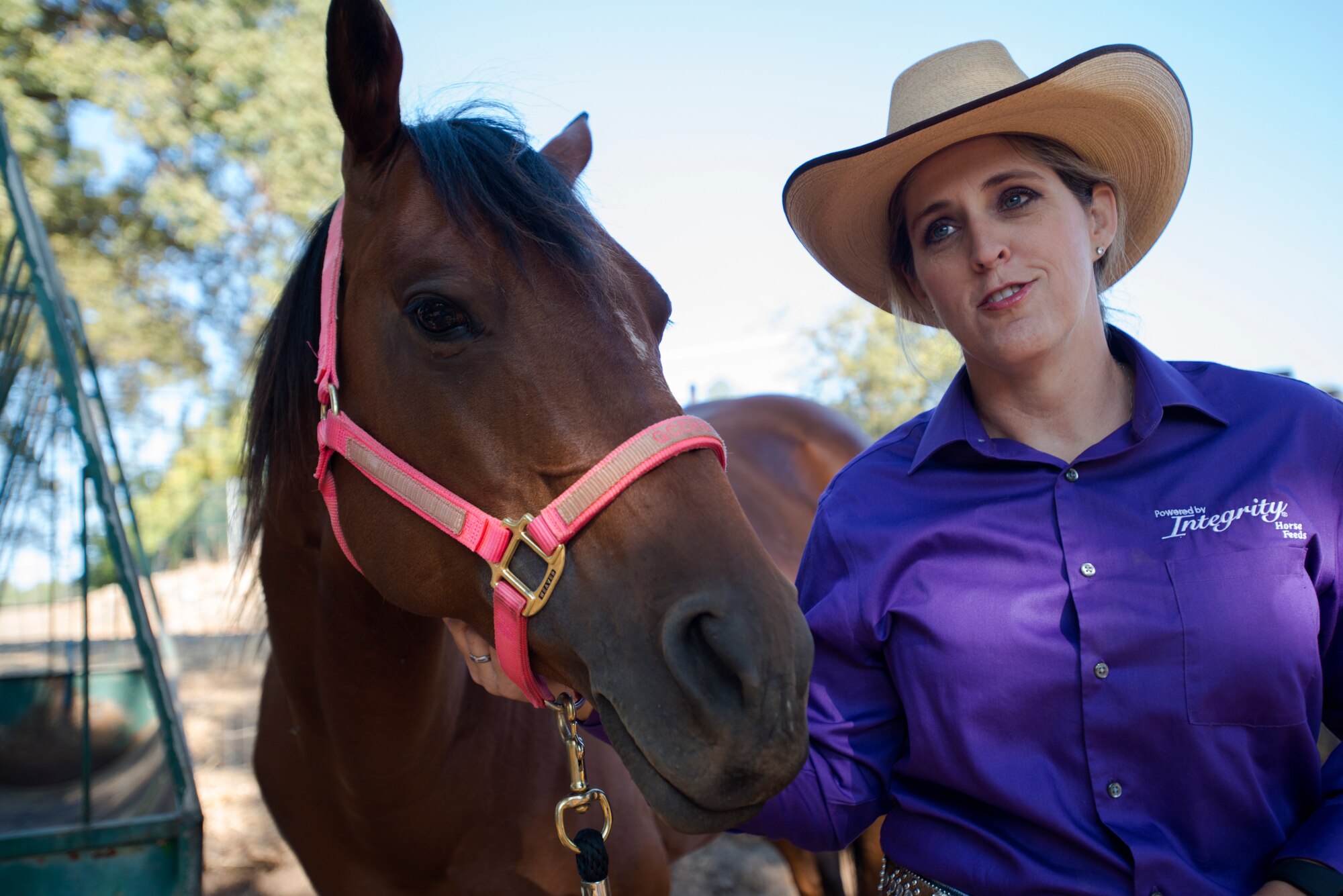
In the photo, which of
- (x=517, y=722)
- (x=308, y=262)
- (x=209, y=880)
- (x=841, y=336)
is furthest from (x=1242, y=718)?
(x=841, y=336)

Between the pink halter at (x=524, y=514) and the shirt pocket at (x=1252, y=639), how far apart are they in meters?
0.81

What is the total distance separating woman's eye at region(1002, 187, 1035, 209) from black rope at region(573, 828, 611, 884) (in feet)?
4.53

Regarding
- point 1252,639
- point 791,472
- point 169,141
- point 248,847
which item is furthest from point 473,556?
point 169,141

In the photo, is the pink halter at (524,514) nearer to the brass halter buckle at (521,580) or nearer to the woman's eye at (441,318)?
the brass halter buckle at (521,580)

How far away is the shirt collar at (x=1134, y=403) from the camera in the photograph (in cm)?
146

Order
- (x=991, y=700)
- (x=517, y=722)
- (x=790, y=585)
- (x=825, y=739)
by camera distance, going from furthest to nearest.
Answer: (x=517, y=722) < (x=825, y=739) < (x=991, y=700) < (x=790, y=585)

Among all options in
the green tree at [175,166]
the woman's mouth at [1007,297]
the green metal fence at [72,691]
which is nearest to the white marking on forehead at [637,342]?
the woman's mouth at [1007,297]

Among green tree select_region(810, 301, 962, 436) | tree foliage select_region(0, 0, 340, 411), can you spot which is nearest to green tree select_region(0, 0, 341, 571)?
tree foliage select_region(0, 0, 340, 411)

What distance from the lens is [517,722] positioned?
2086 millimetres

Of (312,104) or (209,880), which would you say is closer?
(209,880)

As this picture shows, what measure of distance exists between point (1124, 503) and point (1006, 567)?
8.9 inches

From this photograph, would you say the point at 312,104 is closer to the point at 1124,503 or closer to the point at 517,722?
the point at 517,722

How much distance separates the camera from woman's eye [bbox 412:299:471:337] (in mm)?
1360

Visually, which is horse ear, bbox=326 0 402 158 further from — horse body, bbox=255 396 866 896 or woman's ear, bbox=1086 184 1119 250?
woman's ear, bbox=1086 184 1119 250
